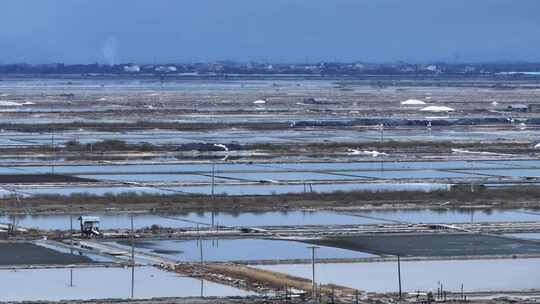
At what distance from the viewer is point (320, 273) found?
18109 mm

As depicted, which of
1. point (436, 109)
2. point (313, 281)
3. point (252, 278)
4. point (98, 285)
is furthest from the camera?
point (436, 109)

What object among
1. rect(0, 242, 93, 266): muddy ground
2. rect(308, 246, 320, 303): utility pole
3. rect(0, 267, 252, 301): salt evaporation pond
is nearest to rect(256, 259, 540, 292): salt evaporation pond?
rect(308, 246, 320, 303): utility pole

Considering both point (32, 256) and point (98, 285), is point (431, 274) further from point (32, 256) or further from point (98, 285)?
point (32, 256)

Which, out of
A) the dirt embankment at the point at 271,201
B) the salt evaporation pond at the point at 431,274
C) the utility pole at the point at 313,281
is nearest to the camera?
A: the utility pole at the point at 313,281

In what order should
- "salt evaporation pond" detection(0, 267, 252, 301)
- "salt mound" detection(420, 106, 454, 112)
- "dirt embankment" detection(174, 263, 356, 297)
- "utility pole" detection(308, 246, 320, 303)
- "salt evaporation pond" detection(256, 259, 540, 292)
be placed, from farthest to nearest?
"salt mound" detection(420, 106, 454, 112) < "salt evaporation pond" detection(256, 259, 540, 292) < "dirt embankment" detection(174, 263, 356, 297) < "salt evaporation pond" detection(0, 267, 252, 301) < "utility pole" detection(308, 246, 320, 303)

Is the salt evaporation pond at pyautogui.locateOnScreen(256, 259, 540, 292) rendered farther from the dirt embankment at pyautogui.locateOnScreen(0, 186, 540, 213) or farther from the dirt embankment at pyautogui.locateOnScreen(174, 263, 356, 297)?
the dirt embankment at pyautogui.locateOnScreen(0, 186, 540, 213)

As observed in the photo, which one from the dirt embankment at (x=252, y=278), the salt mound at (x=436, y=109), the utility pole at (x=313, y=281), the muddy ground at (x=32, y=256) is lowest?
the muddy ground at (x=32, y=256)

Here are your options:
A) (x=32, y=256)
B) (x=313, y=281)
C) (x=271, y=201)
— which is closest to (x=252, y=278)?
(x=313, y=281)

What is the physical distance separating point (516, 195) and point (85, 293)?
12.3 m

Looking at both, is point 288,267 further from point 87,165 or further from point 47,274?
point 87,165

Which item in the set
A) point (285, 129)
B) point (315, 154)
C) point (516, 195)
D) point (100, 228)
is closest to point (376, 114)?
point (285, 129)

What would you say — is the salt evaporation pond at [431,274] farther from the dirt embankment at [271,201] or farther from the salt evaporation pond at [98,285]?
the dirt embankment at [271,201]

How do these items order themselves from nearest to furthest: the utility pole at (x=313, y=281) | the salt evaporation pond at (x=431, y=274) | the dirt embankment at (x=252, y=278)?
the utility pole at (x=313, y=281) < the dirt embankment at (x=252, y=278) < the salt evaporation pond at (x=431, y=274)

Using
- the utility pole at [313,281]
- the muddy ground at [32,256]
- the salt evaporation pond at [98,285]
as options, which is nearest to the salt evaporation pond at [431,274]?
the utility pole at [313,281]
